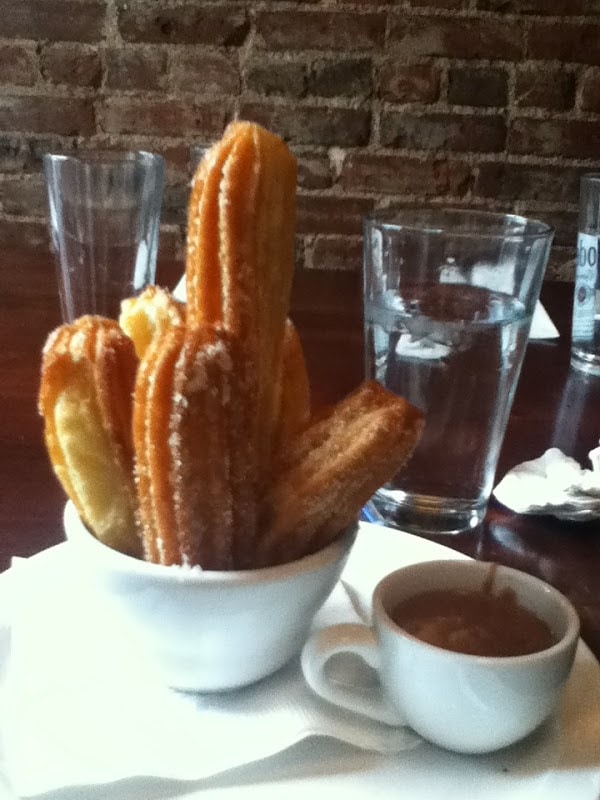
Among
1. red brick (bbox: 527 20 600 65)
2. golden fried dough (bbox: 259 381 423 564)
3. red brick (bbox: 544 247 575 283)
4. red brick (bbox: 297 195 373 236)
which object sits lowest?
red brick (bbox: 544 247 575 283)

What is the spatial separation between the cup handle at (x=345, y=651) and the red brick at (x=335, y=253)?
1.16 metres

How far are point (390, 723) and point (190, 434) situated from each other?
13 centimetres

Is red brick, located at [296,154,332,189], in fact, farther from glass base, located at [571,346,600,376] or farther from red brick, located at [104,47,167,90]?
glass base, located at [571,346,600,376]

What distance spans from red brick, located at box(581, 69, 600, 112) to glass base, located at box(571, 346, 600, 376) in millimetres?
756

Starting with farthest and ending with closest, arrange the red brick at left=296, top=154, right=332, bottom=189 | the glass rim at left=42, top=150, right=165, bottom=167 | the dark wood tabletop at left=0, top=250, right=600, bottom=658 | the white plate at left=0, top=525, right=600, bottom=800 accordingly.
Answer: the red brick at left=296, top=154, right=332, bottom=189, the glass rim at left=42, top=150, right=165, bottom=167, the dark wood tabletop at left=0, top=250, right=600, bottom=658, the white plate at left=0, top=525, right=600, bottom=800

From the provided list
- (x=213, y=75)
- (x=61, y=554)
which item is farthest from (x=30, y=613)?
Result: (x=213, y=75)

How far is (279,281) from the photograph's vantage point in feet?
1.09

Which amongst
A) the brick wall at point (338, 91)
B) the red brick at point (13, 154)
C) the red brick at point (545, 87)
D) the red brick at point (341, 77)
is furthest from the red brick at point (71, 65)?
the red brick at point (545, 87)

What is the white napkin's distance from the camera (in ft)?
0.96

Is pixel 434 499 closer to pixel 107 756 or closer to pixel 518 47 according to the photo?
pixel 107 756

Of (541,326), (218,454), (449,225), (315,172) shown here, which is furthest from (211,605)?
(315,172)

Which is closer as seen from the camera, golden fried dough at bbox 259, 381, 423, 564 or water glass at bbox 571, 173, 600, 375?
golden fried dough at bbox 259, 381, 423, 564

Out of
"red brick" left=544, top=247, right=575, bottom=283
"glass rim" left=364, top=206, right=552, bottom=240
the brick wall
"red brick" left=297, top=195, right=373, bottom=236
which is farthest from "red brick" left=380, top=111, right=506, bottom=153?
"glass rim" left=364, top=206, right=552, bottom=240

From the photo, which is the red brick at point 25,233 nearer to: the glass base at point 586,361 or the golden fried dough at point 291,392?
the glass base at point 586,361
